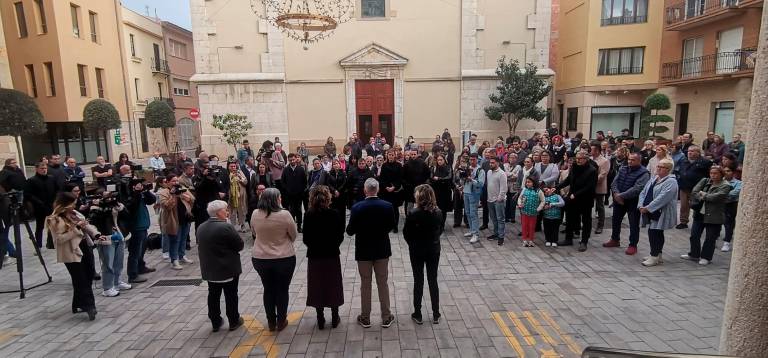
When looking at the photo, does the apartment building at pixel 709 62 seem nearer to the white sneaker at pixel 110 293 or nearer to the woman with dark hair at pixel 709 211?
the woman with dark hair at pixel 709 211

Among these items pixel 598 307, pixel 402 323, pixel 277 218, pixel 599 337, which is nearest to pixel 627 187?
pixel 598 307

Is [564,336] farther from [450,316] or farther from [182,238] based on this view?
[182,238]

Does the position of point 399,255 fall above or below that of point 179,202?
below

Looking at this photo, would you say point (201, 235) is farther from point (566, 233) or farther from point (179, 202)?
point (566, 233)

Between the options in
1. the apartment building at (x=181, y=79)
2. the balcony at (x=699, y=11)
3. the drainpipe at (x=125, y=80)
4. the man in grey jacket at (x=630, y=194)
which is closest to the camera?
the man in grey jacket at (x=630, y=194)

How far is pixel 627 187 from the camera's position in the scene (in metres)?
7.82

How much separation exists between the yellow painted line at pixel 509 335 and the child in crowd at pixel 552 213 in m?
3.30

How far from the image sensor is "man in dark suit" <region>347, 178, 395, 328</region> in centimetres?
491

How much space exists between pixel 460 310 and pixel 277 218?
2702 mm

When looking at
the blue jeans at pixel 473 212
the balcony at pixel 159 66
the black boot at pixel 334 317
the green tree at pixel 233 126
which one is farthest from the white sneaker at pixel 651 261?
the balcony at pixel 159 66

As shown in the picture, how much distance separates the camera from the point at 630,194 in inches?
301

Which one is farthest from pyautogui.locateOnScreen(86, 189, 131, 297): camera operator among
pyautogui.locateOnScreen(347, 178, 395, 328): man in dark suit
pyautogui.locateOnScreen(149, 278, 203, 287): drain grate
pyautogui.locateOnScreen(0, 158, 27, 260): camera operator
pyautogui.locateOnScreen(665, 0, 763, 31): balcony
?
pyautogui.locateOnScreen(665, 0, 763, 31): balcony

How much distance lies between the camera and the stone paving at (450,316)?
468 cm

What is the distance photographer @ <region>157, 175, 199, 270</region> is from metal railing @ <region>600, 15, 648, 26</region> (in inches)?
1017
